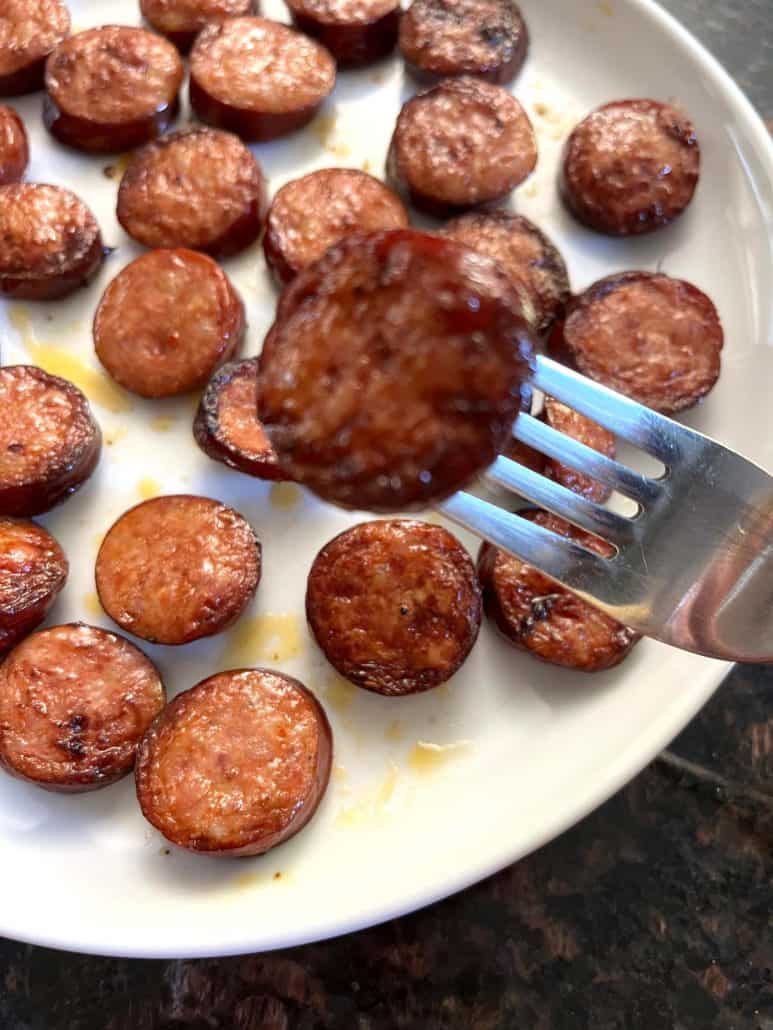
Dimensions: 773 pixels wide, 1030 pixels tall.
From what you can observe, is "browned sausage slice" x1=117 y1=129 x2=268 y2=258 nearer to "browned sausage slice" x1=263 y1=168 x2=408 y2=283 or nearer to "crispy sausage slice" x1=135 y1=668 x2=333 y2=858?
"browned sausage slice" x1=263 y1=168 x2=408 y2=283

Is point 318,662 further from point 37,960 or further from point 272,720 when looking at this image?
point 37,960

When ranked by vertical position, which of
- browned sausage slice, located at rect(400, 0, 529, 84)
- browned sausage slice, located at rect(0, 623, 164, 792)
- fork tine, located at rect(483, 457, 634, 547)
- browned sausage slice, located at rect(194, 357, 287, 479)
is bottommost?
browned sausage slice, located at rect(0, 623, 164, 792)

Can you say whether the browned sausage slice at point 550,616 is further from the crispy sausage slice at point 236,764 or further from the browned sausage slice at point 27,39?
the browned sausage slice at point 27,39

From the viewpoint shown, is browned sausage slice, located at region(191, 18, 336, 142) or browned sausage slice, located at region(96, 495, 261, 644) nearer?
browned sausage slice, located at region(96, 495, 261, 644)

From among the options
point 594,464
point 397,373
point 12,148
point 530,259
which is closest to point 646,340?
point 530,259

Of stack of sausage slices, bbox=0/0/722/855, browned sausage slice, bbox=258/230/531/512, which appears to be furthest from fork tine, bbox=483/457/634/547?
browned sausage slice, bbox=258/230/531/512

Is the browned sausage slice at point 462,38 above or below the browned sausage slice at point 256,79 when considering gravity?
above

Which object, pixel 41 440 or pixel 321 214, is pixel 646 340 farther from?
pixel 41 440

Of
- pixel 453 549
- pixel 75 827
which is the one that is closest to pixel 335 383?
pixel 453 549

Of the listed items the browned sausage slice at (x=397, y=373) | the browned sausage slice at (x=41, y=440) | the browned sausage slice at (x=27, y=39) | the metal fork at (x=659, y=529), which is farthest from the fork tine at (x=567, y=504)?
the browned sausage slice at (x=27, y=39)
